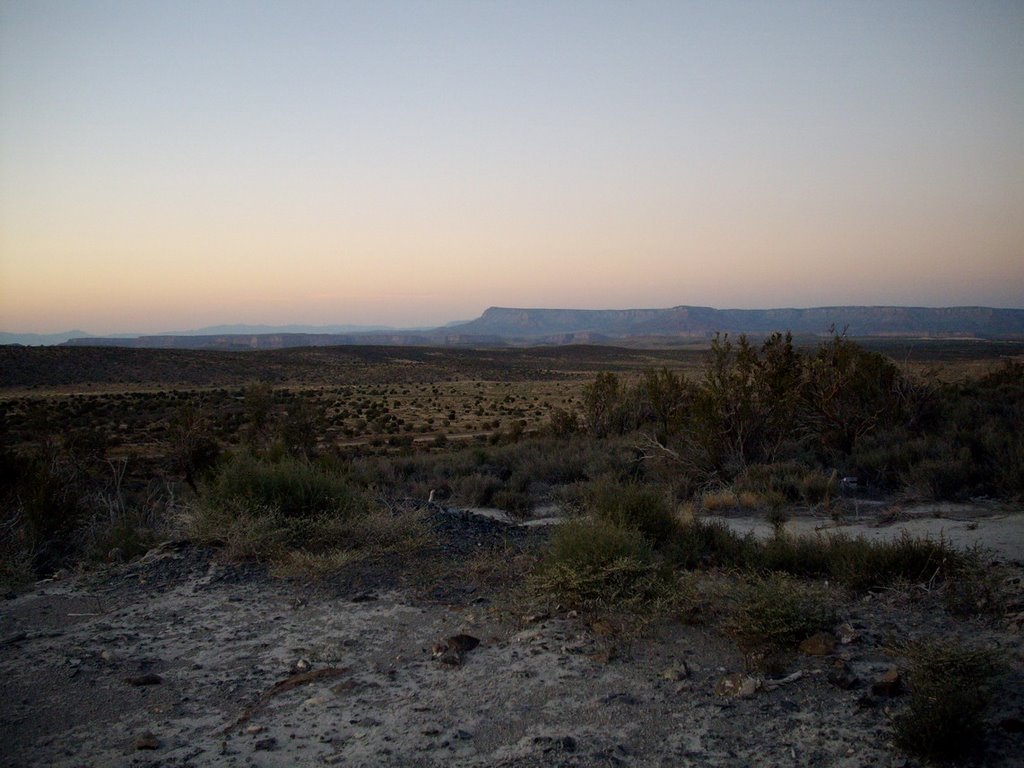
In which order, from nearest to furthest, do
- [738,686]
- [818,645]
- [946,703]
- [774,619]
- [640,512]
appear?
[946,703]
[738,686]
[818,645]
[774,619]
[640,512]

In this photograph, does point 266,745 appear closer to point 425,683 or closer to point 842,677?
point 425,683

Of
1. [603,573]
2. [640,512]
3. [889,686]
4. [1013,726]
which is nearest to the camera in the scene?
[1013,726]

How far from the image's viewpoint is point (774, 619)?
16.5 feet

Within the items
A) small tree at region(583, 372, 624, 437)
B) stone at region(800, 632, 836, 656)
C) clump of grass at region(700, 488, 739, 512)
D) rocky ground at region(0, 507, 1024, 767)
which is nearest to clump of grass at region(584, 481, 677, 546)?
rocky ground at region(0, 507, 1024, 767)

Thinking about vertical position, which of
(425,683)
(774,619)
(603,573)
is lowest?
(425,683)

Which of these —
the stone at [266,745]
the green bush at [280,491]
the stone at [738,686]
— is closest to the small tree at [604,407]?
the green bush at [280,491]

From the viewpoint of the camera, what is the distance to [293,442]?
20141 mm

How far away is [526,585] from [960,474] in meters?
8.70

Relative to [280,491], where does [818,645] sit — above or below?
below

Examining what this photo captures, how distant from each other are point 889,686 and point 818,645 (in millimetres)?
625

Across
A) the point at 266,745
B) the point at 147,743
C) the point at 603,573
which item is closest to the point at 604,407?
the point at 603,573

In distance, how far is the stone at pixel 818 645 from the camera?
4.88 m

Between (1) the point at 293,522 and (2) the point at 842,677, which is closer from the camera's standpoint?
(2) the point at 842,677

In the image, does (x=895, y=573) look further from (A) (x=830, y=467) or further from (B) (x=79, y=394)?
(B) (x=79, y=394)
